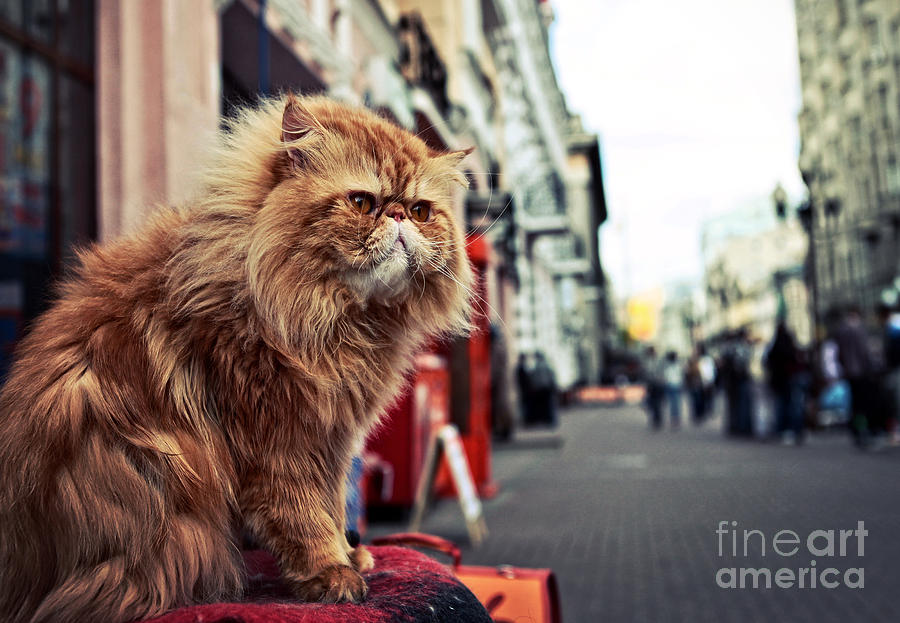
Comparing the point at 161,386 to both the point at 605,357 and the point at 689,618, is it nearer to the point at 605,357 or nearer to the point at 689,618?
the point at 689,618

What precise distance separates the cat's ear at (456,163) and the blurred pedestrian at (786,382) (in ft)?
39.6

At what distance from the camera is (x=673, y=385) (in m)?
18.5

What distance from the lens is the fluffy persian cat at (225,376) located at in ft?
4.13

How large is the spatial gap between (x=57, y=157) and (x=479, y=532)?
432 centimetres

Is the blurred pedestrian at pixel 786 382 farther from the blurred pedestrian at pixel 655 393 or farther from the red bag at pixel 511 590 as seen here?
the red bag at pixel 511 590

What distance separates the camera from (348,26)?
9.56 meters

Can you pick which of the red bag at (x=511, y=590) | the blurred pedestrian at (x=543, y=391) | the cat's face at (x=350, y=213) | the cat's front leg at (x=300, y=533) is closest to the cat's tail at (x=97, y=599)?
the cat's front leg at (x=300, y=533)

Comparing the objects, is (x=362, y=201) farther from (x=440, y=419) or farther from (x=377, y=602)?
(x=440, y=419)

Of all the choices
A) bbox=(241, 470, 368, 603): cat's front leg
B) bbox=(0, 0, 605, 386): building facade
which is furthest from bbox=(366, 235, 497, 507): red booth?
bbox=(241, 470, 368, 603): cat's front leg

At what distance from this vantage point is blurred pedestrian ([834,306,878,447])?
11.1m

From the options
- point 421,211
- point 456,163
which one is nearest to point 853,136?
point 456,163

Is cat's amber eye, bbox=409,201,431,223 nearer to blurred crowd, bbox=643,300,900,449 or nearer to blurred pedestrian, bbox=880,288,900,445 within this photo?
blurred crowd, bbox=643,300,900,449

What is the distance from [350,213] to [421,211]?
0.69 feet

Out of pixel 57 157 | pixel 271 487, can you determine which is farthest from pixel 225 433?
pixel 57 157
